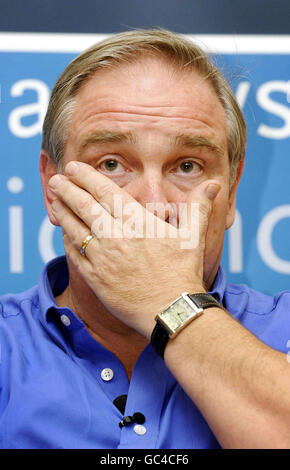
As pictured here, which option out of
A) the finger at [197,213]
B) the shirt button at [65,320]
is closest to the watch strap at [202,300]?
the finger at [197,213]

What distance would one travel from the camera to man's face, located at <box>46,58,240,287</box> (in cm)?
158

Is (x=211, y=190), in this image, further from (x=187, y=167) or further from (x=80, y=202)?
(x=80, y=202)

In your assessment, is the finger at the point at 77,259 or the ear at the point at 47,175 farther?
the ear at the point at 47,175

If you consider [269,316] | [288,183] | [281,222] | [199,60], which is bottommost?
[269,316]

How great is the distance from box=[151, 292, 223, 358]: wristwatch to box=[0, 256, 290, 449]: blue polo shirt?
201mm

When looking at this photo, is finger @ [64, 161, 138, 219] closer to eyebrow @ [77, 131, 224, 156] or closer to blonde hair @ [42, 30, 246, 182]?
eyebrow @ [77, 131, 224, 156]

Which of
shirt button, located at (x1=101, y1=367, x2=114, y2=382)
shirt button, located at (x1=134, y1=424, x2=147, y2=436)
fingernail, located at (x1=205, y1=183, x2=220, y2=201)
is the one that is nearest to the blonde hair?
fingernail, located at (x1=205, y1=183, x2=220, y2=201)

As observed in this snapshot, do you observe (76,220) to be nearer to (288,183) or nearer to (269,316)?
(269,316)

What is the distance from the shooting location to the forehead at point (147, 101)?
161 centimetres

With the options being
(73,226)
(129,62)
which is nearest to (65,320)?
(73,226)

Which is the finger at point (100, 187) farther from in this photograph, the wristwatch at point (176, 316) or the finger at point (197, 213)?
the wristwatch at point (176, 316)
